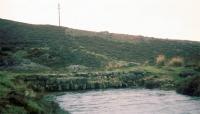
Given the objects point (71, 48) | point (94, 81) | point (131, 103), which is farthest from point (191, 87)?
point (71, 48)

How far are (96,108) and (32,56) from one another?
44.8m

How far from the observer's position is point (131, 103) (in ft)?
121

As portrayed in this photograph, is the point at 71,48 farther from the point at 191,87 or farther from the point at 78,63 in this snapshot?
→ the point at 191,87

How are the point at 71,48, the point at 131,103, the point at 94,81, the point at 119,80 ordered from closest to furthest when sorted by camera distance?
the point at 131,103 < the point at 94,81 < the point at 119,80 < the point at 71,48

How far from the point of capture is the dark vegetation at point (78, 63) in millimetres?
27353

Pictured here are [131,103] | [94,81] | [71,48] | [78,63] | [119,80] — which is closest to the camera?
[131,103]

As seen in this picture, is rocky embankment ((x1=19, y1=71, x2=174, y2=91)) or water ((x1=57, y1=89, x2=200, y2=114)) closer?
water ((x1=57, y1=89, x2=200, y2=114))

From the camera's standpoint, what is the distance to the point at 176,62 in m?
66.0

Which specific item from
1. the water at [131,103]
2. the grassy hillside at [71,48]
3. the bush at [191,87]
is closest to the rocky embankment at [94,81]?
the water at [131,103]

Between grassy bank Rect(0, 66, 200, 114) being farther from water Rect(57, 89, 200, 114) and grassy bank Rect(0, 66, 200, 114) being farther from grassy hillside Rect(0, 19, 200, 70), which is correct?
grassy hillside Rect(0, 19, 200, 70)

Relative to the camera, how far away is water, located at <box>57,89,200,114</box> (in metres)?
31.8

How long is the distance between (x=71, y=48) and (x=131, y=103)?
179ft

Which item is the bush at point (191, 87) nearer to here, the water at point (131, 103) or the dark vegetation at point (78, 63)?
the dark vegetation at point (78, 63)

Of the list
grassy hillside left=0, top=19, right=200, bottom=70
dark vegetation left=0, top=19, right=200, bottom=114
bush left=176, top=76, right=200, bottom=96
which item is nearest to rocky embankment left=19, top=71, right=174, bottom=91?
dark vegetation left=0, top=19, right=200, bottom=114
